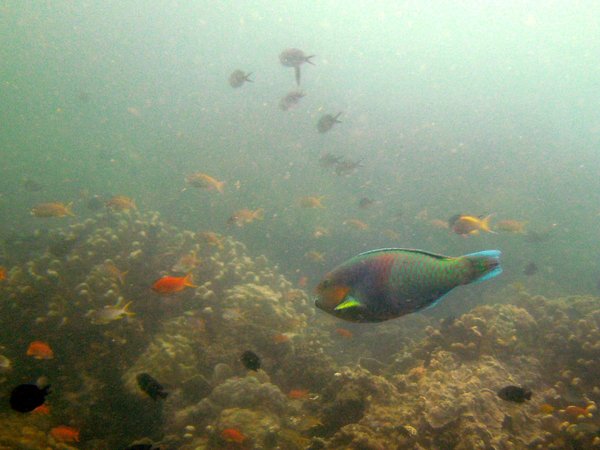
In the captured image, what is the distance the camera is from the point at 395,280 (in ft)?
5.60

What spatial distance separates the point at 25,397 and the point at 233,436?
244 centimetres

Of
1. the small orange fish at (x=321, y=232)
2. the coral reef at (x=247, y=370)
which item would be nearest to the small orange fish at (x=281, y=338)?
the coral reef at (x=247, y=370)

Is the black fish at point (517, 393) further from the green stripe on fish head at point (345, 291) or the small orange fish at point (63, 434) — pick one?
the small orange fish at point (63, 434)

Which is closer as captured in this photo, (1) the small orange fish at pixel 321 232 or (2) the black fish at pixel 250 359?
(2) the black fish at pixel 250 359

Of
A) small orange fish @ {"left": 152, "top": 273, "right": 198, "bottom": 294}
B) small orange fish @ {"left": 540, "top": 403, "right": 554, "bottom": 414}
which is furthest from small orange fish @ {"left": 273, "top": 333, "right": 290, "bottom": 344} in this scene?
small orange fish @ {"left": 540, "top": 403, "right": 554, "bottom": 414}

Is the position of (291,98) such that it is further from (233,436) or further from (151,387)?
(233,436)

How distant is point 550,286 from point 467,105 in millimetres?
22026

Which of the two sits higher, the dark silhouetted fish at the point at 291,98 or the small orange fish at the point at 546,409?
the dark silhouetted fish at the point at 291,98

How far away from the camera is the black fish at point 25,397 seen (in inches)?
127

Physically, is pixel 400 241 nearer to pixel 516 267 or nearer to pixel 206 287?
pixel 516 267

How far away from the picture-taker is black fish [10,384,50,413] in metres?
3.23

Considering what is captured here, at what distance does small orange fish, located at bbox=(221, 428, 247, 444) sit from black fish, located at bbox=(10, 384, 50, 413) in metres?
2.23

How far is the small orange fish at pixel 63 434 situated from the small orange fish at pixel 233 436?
257 cm

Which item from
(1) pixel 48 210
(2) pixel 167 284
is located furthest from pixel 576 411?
(1) pixel 48 210
